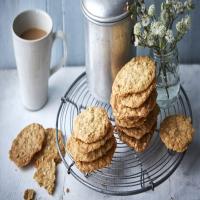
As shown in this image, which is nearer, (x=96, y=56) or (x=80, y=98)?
(x=96, y=56)

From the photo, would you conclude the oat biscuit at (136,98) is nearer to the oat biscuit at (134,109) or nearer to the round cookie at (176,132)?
the oat biscuit at (134,109)

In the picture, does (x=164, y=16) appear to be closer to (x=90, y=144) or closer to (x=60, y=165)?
(x=90, y=144)

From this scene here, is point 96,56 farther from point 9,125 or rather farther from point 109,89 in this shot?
point 9,125

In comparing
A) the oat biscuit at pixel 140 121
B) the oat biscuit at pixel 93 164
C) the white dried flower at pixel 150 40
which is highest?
the white dried flower at pixel 150 40

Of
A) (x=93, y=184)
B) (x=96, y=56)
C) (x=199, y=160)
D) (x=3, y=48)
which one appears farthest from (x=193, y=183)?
(x=3, y=48)

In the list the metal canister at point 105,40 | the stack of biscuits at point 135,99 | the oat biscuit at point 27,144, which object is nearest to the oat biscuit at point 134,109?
the stack of biscuits at point 135,99

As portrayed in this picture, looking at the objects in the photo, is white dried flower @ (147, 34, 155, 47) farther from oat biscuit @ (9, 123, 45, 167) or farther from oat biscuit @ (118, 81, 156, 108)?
oat biscuit @ (9, 123, 45, 167)
